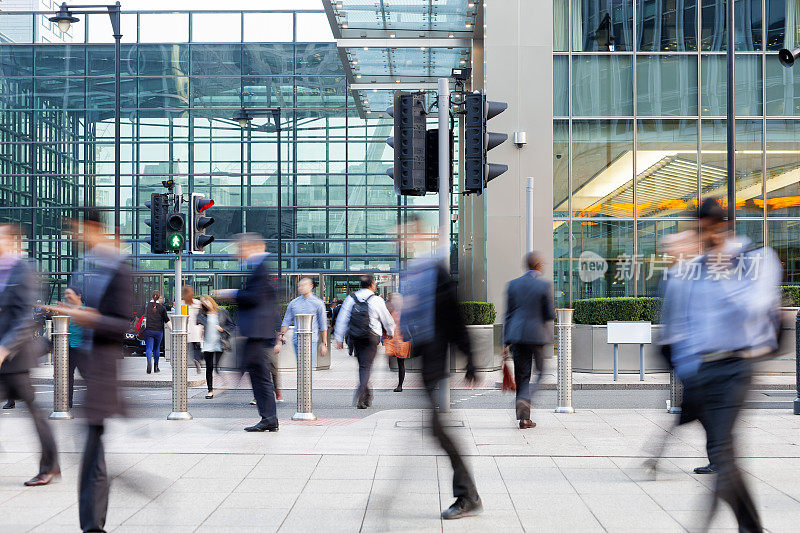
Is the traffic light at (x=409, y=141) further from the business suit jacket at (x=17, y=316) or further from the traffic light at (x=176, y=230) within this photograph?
the traffic light at (x=176, y=230)

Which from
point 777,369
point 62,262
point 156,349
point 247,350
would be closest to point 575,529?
point 247,350

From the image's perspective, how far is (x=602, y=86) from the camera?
21.8 meters

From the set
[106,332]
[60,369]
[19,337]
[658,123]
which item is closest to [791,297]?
[658,123]

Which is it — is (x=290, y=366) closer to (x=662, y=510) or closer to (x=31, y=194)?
(x=662, y=510)

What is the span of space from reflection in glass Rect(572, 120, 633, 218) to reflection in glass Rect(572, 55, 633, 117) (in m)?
0.29

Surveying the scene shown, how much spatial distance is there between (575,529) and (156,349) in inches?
558

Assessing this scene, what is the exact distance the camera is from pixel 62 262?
42.3m

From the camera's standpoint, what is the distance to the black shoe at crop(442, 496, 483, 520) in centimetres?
571

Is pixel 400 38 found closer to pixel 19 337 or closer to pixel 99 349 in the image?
pixel 19 337

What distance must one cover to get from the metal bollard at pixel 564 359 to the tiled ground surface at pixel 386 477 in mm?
741

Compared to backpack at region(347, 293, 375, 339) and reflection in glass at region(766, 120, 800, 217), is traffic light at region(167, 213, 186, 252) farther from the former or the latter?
reflection in glass at region(766, 120, 800, 217)

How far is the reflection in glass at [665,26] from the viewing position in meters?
21.7

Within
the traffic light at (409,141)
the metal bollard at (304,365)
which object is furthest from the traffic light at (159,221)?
the traffic light at (409,141)

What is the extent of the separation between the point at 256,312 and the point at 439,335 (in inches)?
155
